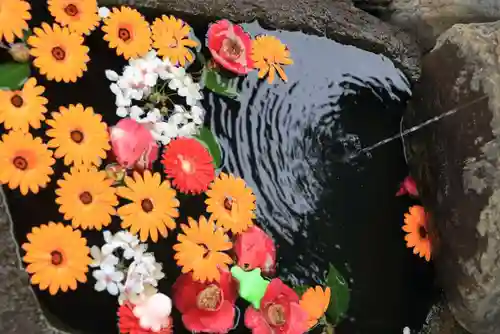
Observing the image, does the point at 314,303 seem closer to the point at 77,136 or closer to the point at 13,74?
the point at 77,136

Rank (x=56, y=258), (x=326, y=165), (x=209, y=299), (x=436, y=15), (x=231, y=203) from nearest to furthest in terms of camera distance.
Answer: (x=56, y=258) < (x=209, y=299) < (x=231, y=203) < (x=326, y=165) < (x=436, y=15)

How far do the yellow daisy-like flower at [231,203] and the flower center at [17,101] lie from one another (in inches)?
18.2

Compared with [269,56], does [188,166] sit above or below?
below

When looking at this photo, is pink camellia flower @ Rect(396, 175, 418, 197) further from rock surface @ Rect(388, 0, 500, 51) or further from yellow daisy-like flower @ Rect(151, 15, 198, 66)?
yellow daisy-like flower @ Rect(151, 15, 198, 66)

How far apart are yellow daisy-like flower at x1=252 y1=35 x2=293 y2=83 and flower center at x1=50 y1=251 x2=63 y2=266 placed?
2.39ft

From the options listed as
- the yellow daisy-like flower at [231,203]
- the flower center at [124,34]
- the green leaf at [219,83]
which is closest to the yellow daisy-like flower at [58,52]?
the flower center at [124,34]

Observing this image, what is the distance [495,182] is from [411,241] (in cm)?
31

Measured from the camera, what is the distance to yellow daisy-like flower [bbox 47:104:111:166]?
1.49m

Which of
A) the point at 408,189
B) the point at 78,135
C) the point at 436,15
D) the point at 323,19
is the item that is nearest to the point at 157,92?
the point at 78,135

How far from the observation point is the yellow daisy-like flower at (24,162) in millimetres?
1427

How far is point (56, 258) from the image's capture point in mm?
1430

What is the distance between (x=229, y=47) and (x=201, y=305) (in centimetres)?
66

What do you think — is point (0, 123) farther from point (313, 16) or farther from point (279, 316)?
point (313, 16)

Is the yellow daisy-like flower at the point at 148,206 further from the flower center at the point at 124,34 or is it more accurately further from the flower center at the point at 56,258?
the flower center at the point at 124,34
